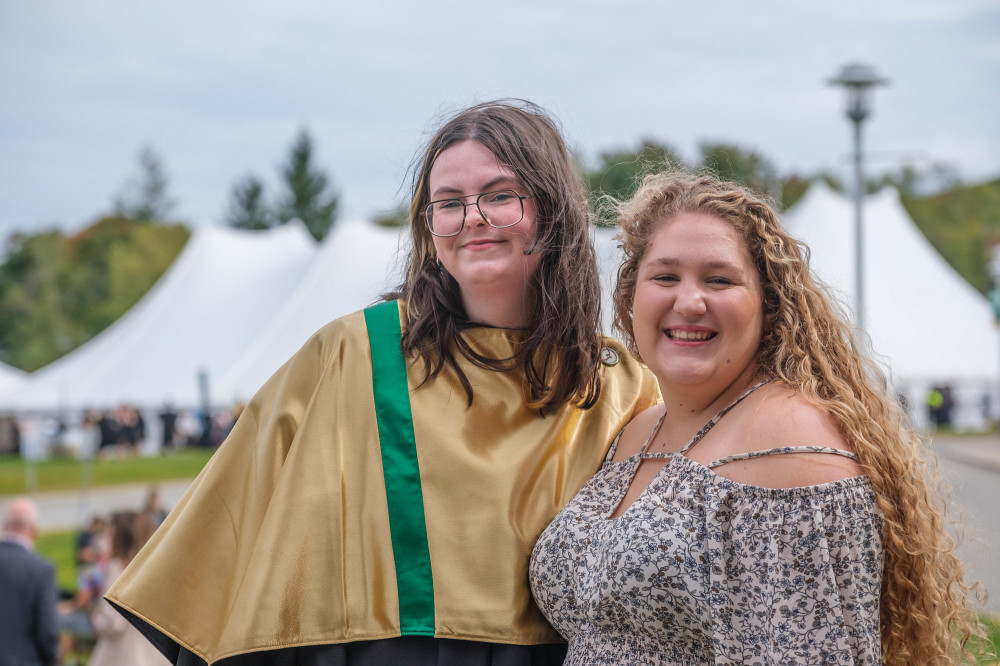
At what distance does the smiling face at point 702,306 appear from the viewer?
2006mm

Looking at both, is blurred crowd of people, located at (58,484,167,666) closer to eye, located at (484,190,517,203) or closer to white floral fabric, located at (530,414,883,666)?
eye, located at (484,190,517,203)

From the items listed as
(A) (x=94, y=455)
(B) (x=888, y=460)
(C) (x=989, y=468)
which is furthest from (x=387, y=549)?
(A) (x=94, y=455)

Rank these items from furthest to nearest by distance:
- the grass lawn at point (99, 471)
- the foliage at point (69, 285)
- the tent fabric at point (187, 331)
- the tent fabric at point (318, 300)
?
the foliage at point (69, 285) → the grass lawn at point (99, 471) → the tent fabric at point (187, 331) → the tent fabric at point (318, 300)

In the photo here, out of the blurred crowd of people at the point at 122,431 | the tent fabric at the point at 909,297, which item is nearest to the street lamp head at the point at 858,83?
the tent fabric at the point at 909,297

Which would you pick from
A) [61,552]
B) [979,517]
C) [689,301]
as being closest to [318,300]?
[61,552]

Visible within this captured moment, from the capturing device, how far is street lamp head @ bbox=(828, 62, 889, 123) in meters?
9.59

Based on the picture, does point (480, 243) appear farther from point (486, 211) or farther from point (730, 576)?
point (730, 576)

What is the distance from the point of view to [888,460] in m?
1.86

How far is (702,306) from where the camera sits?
199 centimetres

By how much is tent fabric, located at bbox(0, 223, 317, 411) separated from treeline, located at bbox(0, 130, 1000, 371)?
24.2 m

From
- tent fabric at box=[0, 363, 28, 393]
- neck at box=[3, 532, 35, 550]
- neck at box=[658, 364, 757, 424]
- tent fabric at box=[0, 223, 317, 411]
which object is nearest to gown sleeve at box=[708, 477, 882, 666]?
neck at box=[658, 364, 757, 424]

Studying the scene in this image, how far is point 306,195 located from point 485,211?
5614 cm

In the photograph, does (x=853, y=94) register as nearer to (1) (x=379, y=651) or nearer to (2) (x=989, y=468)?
(2) (x=989, y=468)

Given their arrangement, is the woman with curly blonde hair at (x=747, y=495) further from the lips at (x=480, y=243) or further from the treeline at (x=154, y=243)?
the treeline at (x=154, y=243)
